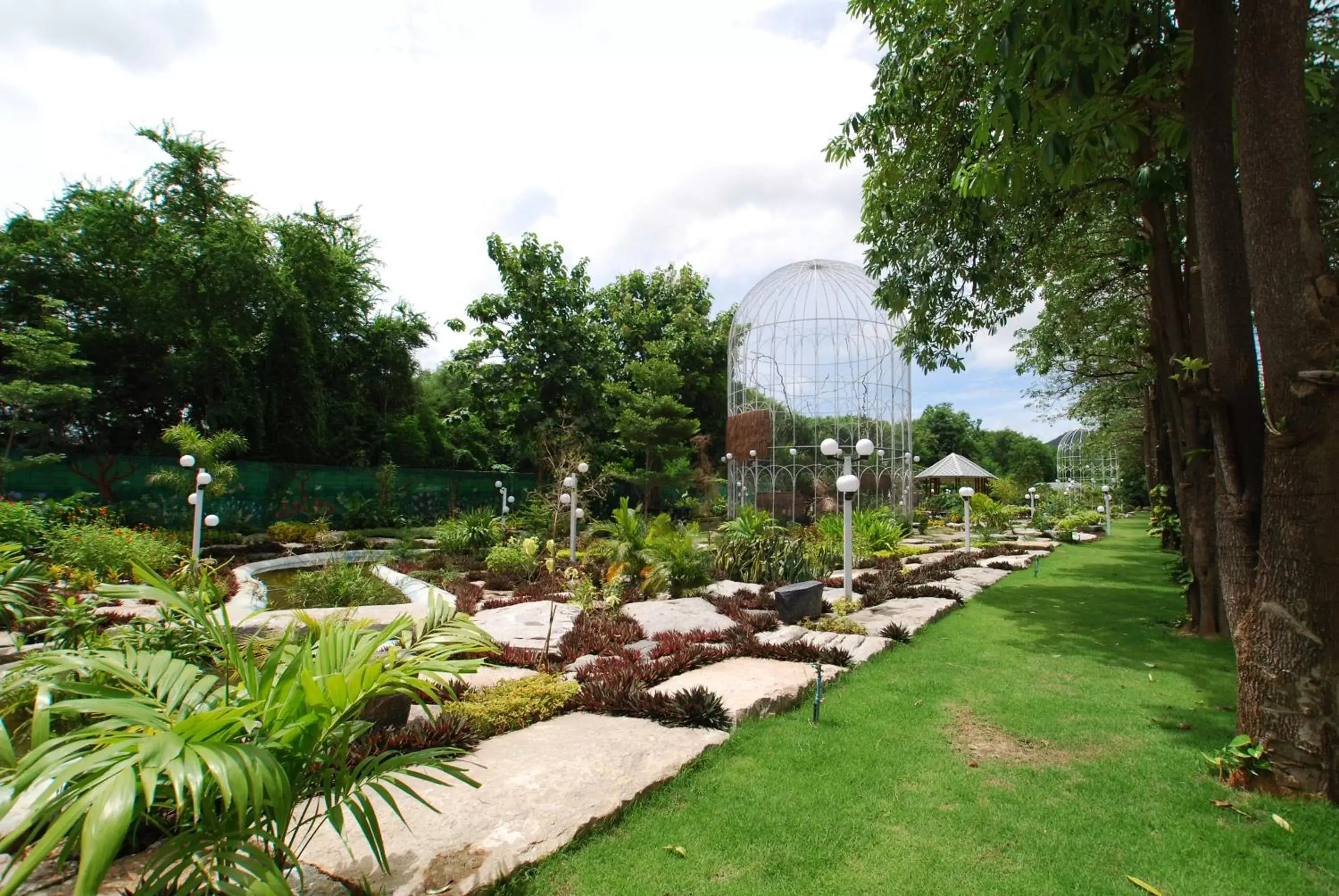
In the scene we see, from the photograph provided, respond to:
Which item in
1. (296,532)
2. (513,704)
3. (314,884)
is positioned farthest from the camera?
(296,532)

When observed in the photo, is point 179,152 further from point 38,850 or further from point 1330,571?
point 1330,571

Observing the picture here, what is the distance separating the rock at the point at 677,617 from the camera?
23.7ft

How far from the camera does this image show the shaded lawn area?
101 inches

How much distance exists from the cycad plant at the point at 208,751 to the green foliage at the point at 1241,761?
3872mm

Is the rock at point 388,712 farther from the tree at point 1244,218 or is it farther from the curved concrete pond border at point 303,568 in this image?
the tree at point 1244,218

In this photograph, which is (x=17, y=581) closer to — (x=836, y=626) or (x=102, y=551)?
(x=836, y=626)


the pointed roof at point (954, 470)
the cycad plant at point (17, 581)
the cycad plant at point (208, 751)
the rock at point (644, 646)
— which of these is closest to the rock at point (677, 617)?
the rock at point (644, 646)

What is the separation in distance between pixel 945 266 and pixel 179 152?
18506 mm

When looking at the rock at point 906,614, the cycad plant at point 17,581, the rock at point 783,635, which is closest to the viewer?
the cycad plant at point 17,581

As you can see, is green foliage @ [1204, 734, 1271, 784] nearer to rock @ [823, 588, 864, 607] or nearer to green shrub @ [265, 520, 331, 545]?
rock @ [823, 588, 864, 607]

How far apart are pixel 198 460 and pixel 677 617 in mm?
→ 12361

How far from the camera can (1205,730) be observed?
4133 millimetres

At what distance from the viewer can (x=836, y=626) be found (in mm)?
7148

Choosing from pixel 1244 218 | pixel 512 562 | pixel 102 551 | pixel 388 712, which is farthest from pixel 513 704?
pixel 102 551
